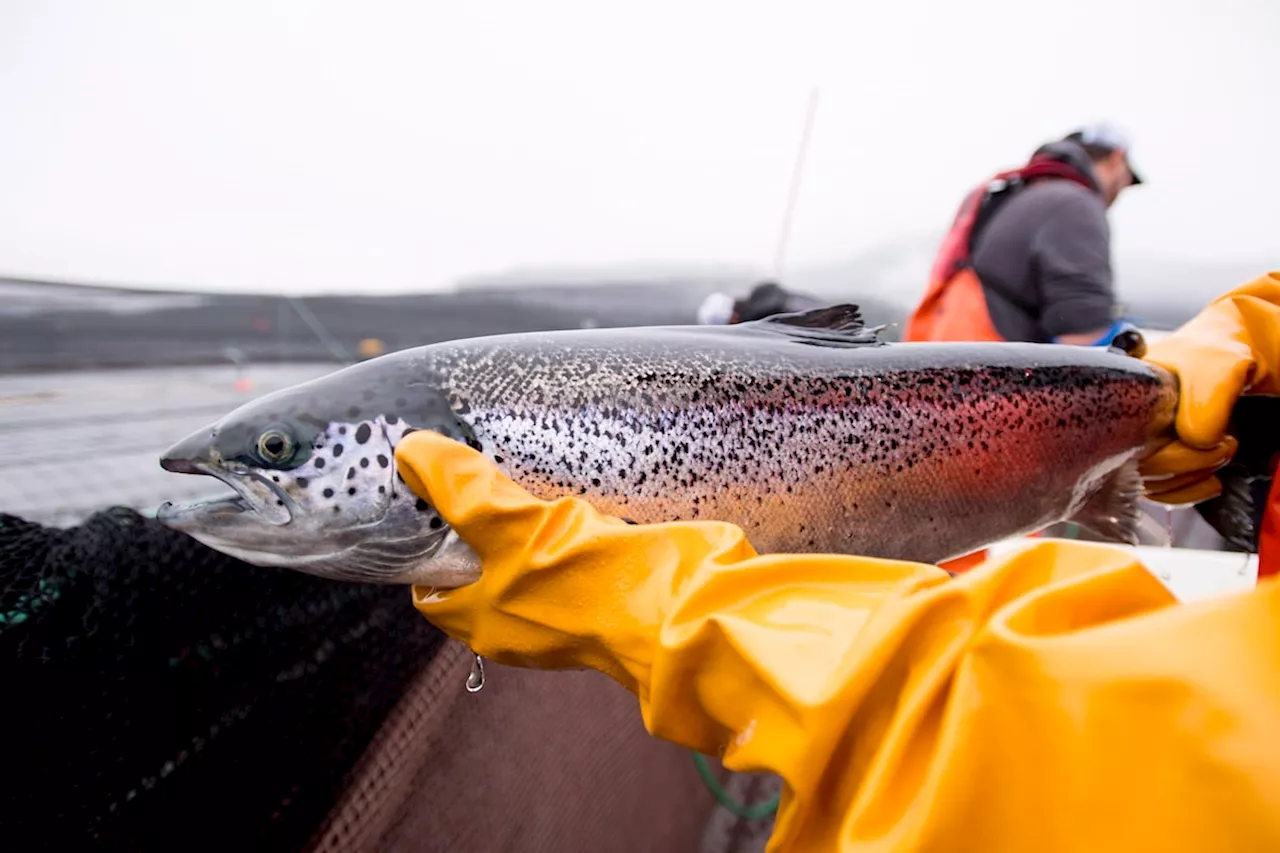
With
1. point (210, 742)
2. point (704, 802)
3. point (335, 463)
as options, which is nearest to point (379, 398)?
point (335, 463)

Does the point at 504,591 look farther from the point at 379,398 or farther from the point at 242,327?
the point at 242,327

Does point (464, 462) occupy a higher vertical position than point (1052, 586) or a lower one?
lower

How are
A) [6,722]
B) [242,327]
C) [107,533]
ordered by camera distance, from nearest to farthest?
[6,722] < [107,533] < [242,327]

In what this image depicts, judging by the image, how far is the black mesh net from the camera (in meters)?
0.79

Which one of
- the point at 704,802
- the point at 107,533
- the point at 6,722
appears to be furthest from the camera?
the point at 704,802

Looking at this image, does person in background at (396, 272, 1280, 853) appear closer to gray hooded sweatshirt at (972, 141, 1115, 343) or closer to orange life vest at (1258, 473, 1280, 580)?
orange life vest at (1258, 473, 1280, 580)

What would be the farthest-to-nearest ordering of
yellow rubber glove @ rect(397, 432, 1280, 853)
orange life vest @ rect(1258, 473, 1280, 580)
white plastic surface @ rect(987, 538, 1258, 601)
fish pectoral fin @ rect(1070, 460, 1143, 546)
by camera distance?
1. white plastic surface @ rect(987, 538, 1258, 601)
2. fish pectoral fin @ rect(1070, 460, 1143, 546)
3. orange life vest @ rect(1258, 473, 1280, 580)
4. yellow rubber glove @ rect(397, 432, 1280, 853)

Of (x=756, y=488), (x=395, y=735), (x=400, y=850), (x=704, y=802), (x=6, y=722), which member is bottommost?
(x=704, y=802)

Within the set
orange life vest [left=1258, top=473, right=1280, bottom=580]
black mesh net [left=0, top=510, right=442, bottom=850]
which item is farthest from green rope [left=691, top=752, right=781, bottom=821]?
orange life vest [left=1258, top=473, right=1280, bottom=580]

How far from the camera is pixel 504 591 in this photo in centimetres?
102

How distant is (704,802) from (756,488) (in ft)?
6.69

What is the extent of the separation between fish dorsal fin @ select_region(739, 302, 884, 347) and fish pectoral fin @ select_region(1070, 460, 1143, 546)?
0.82 meters

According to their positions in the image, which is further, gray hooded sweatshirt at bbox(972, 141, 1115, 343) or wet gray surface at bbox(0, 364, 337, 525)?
gray hooded sweatshirt at bbox(972, 141, 1115, 343)

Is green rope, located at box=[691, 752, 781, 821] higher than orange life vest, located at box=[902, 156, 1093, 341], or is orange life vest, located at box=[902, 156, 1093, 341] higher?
orange life vest, located at box=[902, 156, 1093, 341]
